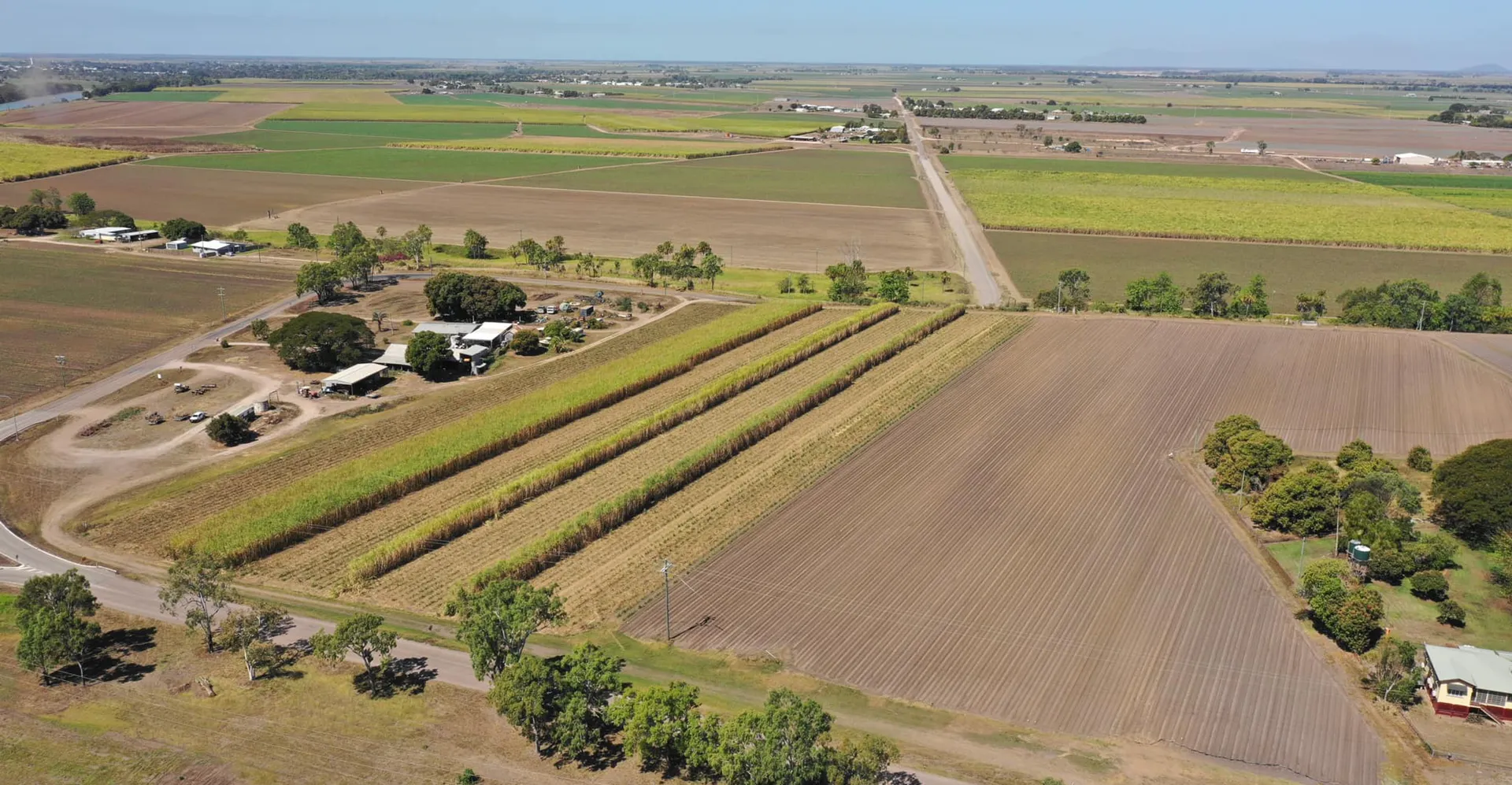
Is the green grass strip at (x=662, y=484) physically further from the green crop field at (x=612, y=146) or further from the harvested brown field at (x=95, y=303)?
the green crop field at (x=612, y=146)

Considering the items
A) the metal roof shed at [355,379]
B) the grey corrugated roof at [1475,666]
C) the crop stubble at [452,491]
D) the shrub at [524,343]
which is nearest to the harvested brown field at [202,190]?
the shrub at [524,343]

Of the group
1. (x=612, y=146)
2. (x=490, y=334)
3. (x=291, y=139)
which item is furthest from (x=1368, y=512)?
(x=291, y=139)

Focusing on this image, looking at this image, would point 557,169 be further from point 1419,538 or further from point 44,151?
point 1419,538

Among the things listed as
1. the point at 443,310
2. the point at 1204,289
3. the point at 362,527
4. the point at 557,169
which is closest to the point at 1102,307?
the point at 1204,289

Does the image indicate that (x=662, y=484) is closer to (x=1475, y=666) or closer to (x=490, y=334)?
(x=490, y=334)

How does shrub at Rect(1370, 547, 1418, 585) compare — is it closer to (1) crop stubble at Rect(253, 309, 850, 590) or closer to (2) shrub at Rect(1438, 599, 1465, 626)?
(2) shrub at Rect(1438, 599, 1465, 626)

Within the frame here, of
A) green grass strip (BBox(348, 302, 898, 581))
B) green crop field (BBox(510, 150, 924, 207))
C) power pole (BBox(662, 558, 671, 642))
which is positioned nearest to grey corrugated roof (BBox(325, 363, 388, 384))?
green grass strip (BBox(348, 302, 898, 581))

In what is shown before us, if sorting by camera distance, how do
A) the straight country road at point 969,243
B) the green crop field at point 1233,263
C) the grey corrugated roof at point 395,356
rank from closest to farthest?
1. the grey corrugated roof at point 395,356
2. the straight country road at point 969,243
3. the green crop field at point 1233,263
